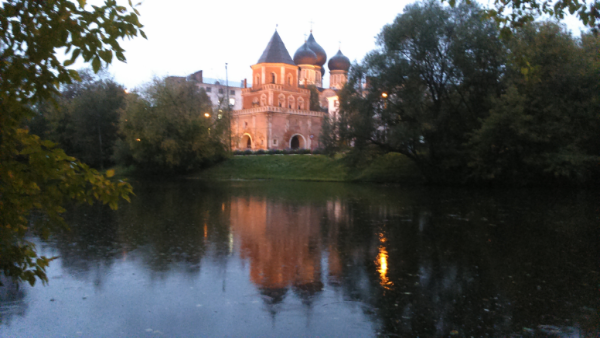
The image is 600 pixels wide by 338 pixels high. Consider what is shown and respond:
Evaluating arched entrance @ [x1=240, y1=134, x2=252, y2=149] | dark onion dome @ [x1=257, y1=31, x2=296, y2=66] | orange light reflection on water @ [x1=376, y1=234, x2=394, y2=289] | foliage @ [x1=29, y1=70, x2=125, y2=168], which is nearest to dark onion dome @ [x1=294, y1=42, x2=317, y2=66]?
dark onion dome @ [x1=257, y1=31, x2=296, y2=66]

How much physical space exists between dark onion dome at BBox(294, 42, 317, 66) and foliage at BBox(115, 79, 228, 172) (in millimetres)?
40785

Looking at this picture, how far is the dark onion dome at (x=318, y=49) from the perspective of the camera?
85000 mm

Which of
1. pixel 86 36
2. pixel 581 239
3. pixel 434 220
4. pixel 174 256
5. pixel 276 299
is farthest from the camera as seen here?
pixel 434 220

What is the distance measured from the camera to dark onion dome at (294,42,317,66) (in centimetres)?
8169

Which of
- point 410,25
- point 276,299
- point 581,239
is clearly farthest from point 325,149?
point 276,299

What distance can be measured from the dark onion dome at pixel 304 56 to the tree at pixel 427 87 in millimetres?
50693

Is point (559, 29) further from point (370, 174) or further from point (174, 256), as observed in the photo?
point (174, 256)

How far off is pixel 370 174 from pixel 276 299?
32.3m

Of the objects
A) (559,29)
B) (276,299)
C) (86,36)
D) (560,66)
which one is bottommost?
(276,299)

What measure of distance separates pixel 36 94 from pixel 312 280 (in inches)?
179

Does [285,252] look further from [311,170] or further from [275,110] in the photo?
[275,110]

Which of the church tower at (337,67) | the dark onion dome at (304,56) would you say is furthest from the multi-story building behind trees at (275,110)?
the church tower at (337,67)

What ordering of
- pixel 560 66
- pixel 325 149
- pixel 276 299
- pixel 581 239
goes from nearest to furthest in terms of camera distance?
pixel 276 299 → pixel 581 239 → pixel 560 66 → pixel 325 149

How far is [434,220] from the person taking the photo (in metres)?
13.5
